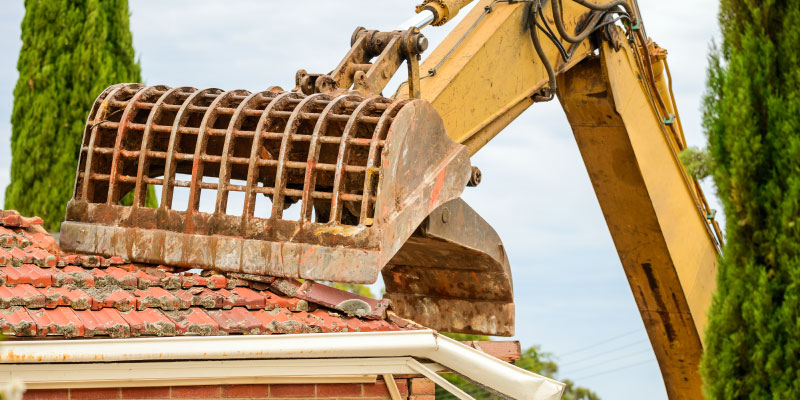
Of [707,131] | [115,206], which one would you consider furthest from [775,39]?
[115,206]

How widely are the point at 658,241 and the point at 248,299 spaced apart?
16.9ft

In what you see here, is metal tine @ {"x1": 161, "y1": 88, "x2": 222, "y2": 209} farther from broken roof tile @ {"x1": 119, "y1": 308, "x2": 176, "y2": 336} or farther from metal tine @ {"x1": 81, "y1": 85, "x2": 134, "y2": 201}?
broken roof tile @ {"x1": 119, "y1": 308, "x2": 176, "y2": 336}

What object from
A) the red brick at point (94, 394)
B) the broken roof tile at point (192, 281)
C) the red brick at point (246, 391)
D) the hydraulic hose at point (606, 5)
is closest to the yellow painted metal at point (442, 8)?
the hydraulic hose at point (606, 5)

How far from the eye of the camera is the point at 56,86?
14.6 meters

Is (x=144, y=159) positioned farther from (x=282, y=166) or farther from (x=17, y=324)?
(x=17, y=324)

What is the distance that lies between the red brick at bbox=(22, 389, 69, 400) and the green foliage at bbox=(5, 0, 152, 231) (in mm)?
9351

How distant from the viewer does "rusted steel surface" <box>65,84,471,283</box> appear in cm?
571

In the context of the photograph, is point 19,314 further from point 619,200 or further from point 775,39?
point 619,200

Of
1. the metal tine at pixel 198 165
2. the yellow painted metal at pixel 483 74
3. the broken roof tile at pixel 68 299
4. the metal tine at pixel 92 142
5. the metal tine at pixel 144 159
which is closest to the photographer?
the broken roof tile at pixel 68 299

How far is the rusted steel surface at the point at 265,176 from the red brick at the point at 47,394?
3.58 ft

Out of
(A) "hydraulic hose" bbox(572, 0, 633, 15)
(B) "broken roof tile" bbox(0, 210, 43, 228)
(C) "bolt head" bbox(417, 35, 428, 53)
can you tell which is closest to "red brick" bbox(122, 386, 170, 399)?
(B) "broken roof tile" bbox(0, 210, 43, 228)

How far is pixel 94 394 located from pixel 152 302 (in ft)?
1.95

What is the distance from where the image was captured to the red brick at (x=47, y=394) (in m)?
5.13

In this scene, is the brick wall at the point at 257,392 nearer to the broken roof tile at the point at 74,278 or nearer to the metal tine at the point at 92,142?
the broken roof tile at the point at 74,278
